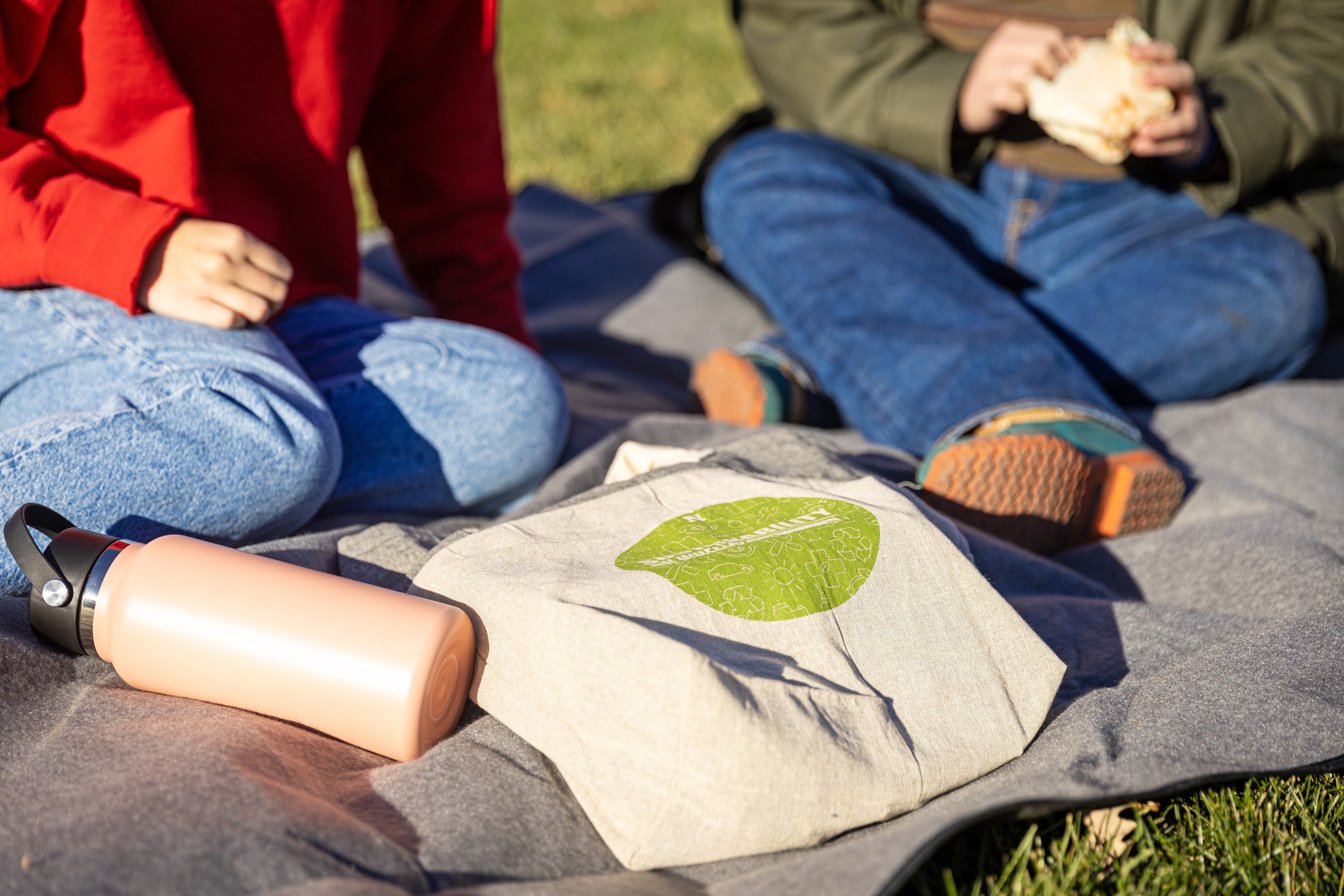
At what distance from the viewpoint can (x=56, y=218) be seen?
1.01 m

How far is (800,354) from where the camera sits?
5.35 ft

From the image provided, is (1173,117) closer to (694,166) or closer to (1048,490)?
(1048,490)

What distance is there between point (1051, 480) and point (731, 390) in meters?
0.50

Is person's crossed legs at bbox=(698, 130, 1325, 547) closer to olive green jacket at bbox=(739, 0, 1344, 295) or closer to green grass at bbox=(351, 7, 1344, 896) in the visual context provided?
olive green jacket at bbox=(739, 0, 1344, 295)

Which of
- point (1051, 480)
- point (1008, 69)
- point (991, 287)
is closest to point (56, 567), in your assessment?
point (1051, 480)

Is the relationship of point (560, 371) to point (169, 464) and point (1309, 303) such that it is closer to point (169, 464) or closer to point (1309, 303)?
point (169, 464)

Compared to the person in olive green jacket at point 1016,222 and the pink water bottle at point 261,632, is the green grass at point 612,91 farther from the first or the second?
the pink water bottle at point 261,632

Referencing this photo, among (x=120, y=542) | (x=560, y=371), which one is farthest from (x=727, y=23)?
(x=120, y=542)

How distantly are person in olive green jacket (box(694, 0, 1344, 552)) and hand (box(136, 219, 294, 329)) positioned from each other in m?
0.70

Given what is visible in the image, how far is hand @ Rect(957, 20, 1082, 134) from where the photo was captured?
1.54m

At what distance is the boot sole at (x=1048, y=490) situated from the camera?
1.15 m

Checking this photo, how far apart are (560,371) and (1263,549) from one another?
1.18 metres

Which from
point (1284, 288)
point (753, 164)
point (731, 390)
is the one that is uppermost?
point (753, 164)

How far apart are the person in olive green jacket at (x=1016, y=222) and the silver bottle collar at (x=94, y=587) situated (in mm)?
882
